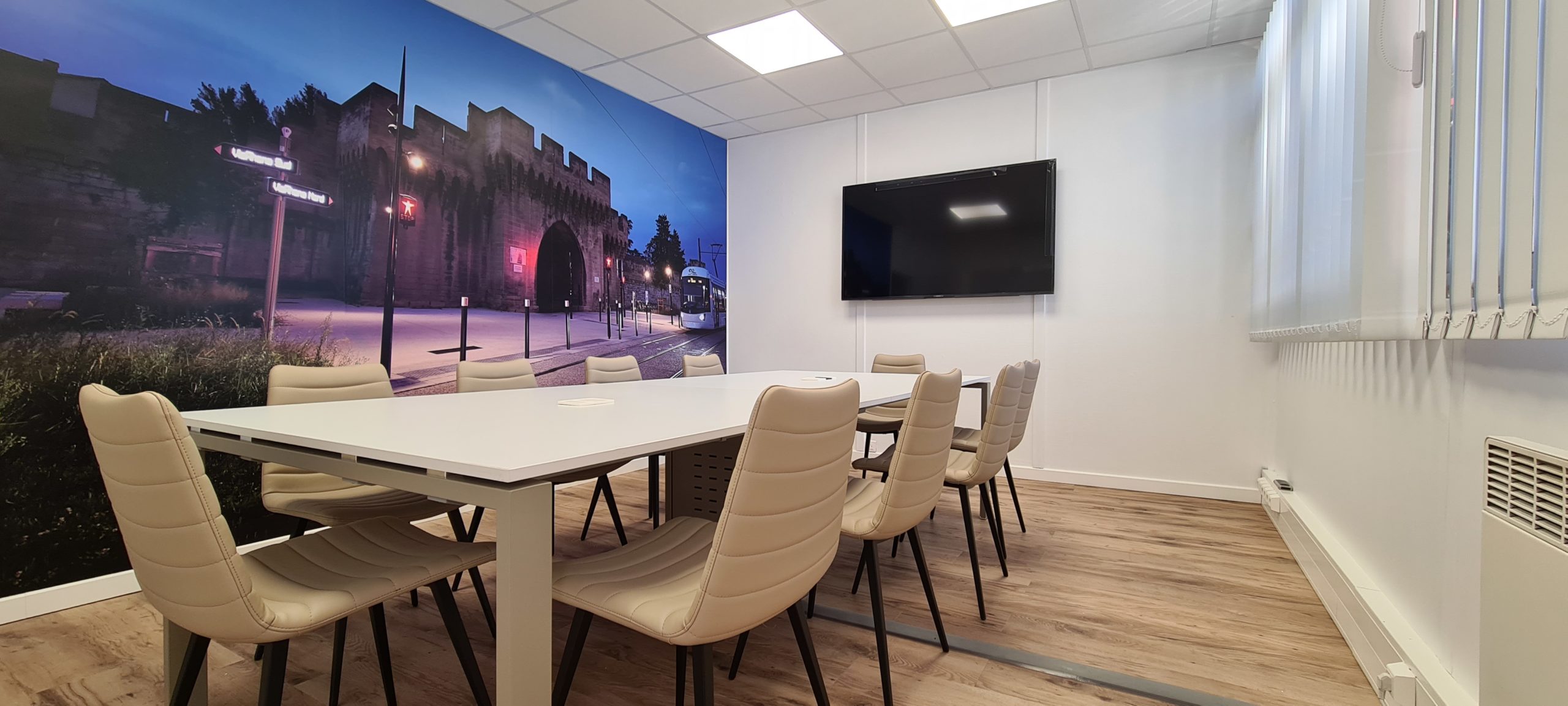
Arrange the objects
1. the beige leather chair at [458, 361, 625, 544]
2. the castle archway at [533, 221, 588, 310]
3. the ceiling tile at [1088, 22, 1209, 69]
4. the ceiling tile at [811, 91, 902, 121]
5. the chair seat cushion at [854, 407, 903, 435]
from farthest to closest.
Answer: the ceiling tile at [811, 91, 902, 121]
the castle archway at [533, 221, 588, 310]
the ceiling tile at [1088, 22, 1209, 69]
the chair seat cushion at [854, 407, 903, 435]
the beige leather chair at [458, 361, 625, 544]

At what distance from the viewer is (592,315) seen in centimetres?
501

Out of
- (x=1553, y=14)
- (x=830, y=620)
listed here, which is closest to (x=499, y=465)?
(x=830, y=620)

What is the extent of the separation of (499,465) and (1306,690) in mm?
2292

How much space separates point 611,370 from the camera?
137 inches

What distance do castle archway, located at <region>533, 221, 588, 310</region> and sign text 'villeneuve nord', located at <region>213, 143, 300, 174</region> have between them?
1563 millimetres

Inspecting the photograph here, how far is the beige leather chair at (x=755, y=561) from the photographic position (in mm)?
1141

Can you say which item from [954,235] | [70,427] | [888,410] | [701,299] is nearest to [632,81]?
[701,299]

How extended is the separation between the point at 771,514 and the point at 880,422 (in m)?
2.58

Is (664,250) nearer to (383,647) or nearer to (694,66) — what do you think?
(694,66)

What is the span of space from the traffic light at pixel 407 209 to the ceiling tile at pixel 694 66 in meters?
1.80

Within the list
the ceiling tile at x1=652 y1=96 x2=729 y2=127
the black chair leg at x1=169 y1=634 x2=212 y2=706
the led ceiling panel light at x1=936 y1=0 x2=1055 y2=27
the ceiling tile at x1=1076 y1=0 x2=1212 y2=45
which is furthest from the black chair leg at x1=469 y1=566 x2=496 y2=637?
the ceiling tile at x1=652 y1=96 x2=729 y2=127

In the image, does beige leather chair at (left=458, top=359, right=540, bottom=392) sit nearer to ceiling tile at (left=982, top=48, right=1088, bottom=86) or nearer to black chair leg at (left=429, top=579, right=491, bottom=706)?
black chair leg at (left=429, top=579, right=491, bottom=706)

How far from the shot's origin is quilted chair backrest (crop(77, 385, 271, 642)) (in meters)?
1.14

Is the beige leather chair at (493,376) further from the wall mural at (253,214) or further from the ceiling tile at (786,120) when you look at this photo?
the ceiling tile at (786,120)
